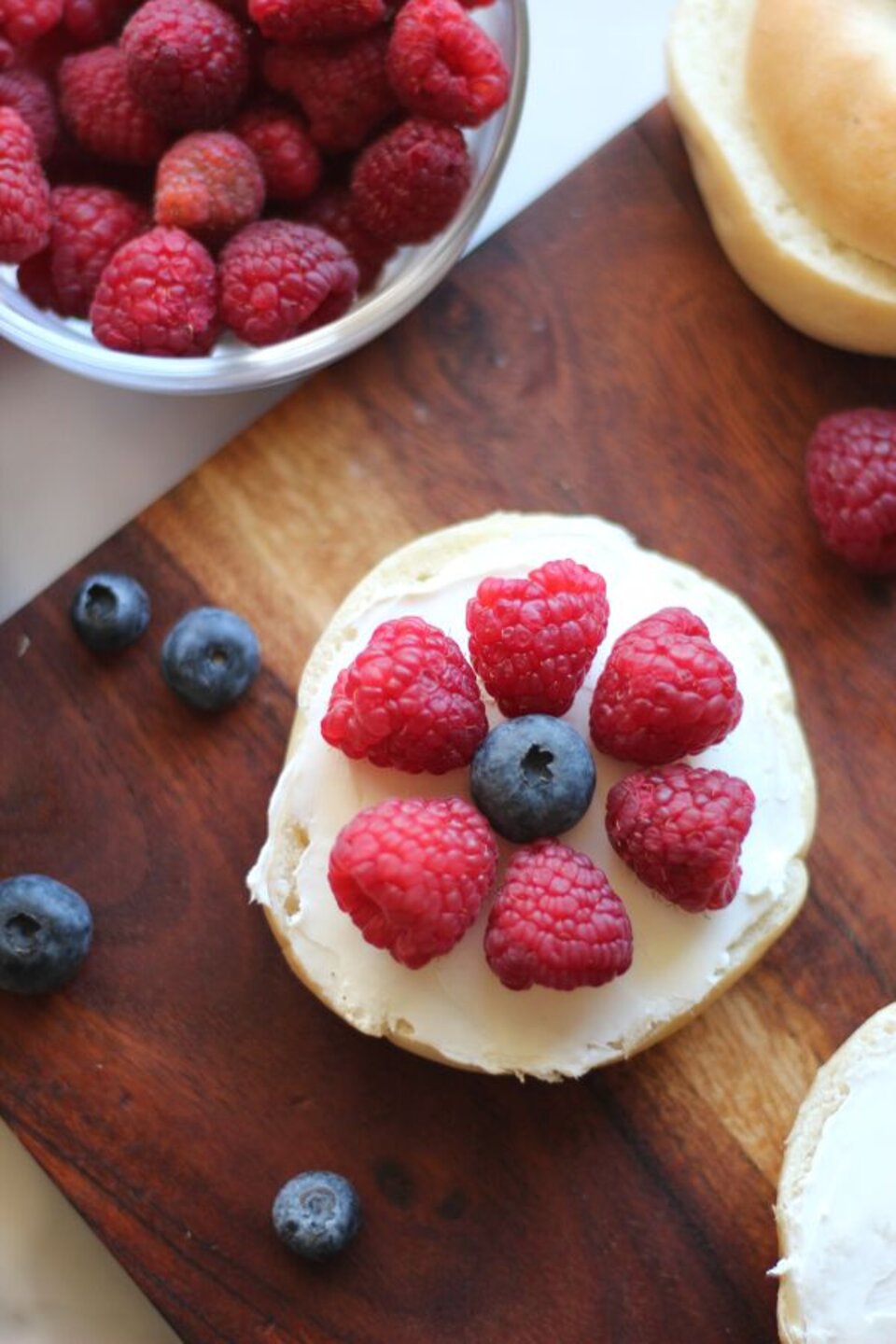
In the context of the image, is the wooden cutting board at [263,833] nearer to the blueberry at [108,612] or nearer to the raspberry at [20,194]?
the blueberry at [108,612]

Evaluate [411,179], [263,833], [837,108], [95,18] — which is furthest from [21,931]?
[837,108]

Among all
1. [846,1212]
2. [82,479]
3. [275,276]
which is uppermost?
[275,276]

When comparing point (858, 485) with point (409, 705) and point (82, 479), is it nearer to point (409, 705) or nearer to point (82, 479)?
point (409, 705)

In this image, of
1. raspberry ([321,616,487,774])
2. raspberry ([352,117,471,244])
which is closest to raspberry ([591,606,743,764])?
raspberry ([321,616,487,774])

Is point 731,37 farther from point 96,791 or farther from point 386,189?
point 96,791

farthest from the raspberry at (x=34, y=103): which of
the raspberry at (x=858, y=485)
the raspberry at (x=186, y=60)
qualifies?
the raspberry at (x=858, y=485)

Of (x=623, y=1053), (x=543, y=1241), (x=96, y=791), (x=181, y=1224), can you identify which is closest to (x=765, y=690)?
(x=623, y=1053)

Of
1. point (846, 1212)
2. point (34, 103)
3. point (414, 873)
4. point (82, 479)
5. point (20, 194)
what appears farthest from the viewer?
point (82, 479)
